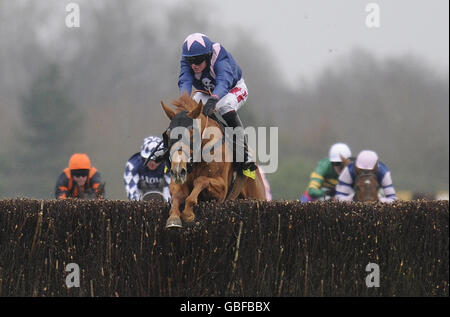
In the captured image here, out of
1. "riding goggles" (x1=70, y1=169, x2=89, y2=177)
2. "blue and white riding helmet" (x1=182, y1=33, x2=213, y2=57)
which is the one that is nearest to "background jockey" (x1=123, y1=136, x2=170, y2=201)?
"riding goggles" (x1=70, y1=169, x2=89, y2=177)

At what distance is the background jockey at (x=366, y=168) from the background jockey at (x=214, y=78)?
277cm

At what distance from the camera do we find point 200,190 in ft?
22.2

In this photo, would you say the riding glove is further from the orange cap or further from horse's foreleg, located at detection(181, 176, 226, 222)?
the orange cap

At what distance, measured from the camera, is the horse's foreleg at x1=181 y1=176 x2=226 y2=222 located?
6.38 m

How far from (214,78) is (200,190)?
127cm

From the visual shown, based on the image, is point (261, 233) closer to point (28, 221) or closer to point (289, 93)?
point (28, 221)

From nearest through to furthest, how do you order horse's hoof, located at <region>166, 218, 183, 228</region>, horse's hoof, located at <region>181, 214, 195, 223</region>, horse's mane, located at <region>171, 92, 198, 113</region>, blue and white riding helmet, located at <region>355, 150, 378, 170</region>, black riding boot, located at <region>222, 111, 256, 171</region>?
horse's hoof, located at <region>166, 218, 183, 228</region> < horse's hoof, located at <region>181, 214, 195, 223</region> < horse's mane, located at <region>171, 92, 198, 113</region> < black riding boot, located at <region>222, 111, 256, 171</region> < blue and white riding helmet, located at <region>355, 150, 378, 170</region>

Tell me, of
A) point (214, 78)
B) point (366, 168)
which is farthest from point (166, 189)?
point (214, 78)

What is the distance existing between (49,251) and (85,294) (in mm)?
417

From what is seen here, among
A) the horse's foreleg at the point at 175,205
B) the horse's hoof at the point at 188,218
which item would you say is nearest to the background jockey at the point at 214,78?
the horse's foreleg at the point at 175,205

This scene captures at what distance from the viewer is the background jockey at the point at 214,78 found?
734 cm

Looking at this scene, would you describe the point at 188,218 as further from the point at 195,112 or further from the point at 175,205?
the point at 195,112

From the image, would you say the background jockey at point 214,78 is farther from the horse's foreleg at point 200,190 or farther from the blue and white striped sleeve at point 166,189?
the blue and white striped sleeve at point 166,189

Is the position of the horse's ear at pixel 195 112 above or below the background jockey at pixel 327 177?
below
